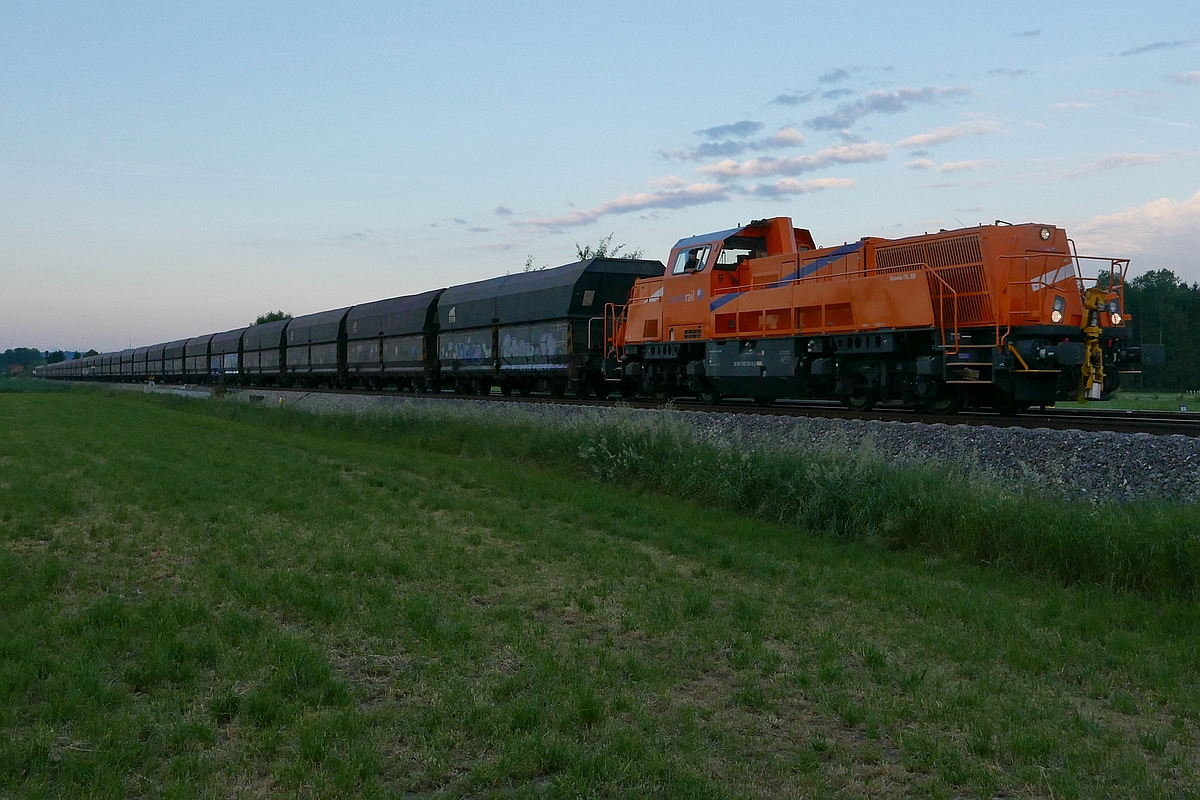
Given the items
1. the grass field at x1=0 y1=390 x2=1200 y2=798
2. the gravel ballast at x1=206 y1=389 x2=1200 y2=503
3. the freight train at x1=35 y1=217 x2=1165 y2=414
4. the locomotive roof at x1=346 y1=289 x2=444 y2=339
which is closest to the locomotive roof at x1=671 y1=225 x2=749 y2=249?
the freight train at x1=35 y1=217 x2=1165 y2=414

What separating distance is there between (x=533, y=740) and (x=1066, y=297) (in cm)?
1266

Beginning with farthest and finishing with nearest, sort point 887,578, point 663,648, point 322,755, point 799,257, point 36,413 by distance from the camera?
point 36,413
point 799,257
point 887,578
point 663,648
point 322,755

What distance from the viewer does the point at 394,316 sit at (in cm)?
3500

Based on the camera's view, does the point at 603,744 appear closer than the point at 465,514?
Yes

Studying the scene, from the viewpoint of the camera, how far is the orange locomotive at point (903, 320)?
44.7 ft

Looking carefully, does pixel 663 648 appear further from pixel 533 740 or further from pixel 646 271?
pixel 646 271

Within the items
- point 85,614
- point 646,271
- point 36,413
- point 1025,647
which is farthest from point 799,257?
point 36,413

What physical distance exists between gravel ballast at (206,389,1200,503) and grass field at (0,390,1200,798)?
1746 millimetres

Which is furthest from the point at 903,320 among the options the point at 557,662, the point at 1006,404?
the point at 557,662

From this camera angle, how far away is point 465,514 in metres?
10.8

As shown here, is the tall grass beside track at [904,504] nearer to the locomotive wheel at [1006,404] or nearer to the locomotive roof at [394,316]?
the locomotive wheel at [1006,404]

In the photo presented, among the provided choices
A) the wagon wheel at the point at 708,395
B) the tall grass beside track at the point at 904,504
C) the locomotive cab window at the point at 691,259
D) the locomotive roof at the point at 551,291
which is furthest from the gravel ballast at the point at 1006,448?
the locomotive roof at the point at 551,291

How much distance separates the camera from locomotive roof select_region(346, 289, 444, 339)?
32.8 metres

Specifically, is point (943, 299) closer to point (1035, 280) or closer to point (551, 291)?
point (1035, 280)
